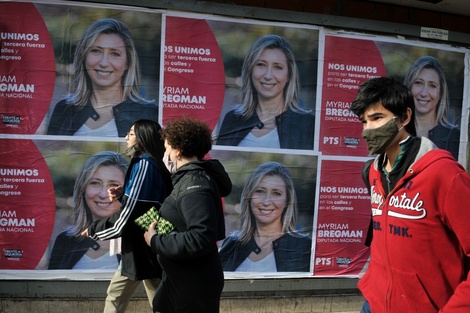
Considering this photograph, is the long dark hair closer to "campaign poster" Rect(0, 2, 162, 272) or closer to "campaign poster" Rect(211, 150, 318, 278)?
"campaign poster" Rect(0, 2, 162, 272)

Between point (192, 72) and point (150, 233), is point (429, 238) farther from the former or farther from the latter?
point (192, 72)

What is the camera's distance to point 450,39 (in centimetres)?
488

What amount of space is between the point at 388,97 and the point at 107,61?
9.92 feet

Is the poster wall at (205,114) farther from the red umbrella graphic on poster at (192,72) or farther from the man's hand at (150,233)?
the man's hand at (150,233)

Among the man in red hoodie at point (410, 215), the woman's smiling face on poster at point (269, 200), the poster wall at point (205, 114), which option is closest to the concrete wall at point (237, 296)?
the poster wall at point (205, 114)

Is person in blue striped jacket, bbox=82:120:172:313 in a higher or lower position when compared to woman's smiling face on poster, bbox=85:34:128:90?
lower

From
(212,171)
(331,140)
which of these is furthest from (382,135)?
(331,140)

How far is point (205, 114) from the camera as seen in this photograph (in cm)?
433

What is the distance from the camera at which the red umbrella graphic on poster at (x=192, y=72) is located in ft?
13.8

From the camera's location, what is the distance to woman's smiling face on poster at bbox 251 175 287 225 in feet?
14.6

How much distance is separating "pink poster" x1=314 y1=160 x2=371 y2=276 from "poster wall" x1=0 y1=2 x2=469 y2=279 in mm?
13

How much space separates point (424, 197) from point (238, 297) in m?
3.18

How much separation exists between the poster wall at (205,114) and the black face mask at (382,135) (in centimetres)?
255

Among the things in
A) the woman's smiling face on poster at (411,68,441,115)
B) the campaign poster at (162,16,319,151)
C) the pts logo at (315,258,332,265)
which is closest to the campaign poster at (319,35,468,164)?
the woman's smiling face on poster at (411,68,441,115)
